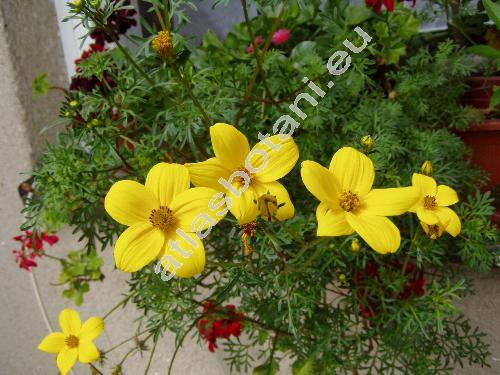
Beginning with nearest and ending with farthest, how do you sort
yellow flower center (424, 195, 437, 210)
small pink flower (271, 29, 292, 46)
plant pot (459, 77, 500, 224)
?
yellow flower center (424, 195, 437, 210) → plant pot (459, 77, 500, 224) → small pink flower (271, 29, 292, 46)

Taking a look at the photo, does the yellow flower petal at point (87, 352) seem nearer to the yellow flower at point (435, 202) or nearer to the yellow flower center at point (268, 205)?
the yellow flower center at point (268, 205)

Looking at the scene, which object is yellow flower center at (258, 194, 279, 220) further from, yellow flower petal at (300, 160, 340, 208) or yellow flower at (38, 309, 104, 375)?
yellow flower at (38, 309, 104, 375)

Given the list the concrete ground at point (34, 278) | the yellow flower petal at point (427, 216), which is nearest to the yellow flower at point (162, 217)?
the yellow flower petal at point (427, 216)

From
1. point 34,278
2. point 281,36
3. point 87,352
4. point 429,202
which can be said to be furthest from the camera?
point 34,278

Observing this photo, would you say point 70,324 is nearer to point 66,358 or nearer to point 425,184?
point 66,358

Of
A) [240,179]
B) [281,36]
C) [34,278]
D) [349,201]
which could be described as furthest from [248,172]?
[34,278]

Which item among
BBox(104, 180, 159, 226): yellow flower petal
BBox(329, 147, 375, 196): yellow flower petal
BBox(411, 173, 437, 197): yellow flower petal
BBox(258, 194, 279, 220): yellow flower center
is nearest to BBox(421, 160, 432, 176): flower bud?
BBox(411, 173, 437, 197): yellow flower petal

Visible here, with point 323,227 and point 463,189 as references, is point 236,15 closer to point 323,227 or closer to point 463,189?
point 463,189
